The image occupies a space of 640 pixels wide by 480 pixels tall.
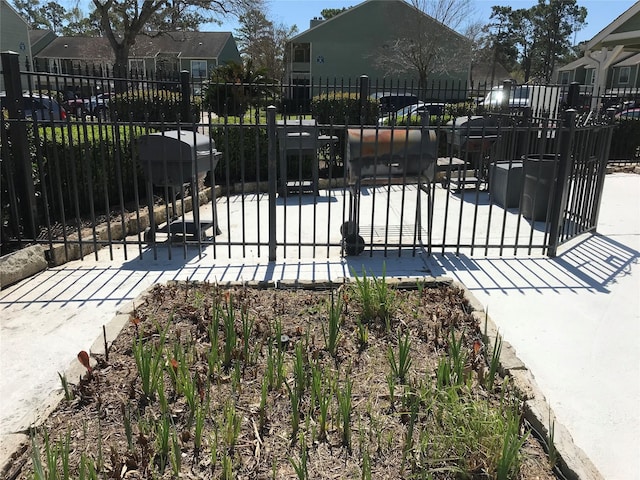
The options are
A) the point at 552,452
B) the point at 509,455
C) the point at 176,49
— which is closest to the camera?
the point at 509,455

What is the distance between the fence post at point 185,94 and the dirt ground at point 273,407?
6.41 meters

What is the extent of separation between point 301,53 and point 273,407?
4145 cm

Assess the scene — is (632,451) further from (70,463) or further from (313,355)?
(70,463)

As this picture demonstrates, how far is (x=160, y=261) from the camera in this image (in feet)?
17.5

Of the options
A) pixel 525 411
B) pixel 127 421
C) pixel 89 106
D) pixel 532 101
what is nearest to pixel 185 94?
pixel 89 106

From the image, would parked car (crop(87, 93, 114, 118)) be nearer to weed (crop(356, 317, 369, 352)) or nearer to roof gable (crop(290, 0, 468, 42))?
weed (crop(356, 317, 369, 352))

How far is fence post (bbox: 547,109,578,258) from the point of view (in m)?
5.32

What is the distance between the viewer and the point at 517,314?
13.4 feet

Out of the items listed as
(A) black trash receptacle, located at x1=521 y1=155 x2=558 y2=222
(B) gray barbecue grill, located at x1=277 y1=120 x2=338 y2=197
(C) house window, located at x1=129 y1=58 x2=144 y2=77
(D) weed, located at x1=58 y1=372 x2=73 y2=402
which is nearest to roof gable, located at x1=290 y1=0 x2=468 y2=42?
(C) house window, located at x1=129 y1=58 x2=144 y2=77

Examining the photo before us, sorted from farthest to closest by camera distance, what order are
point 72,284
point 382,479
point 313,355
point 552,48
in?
1. point 552,48
2. point 72,284
3. point 313,355
4. point 382,479

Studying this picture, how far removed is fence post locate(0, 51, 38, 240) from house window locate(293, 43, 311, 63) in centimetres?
3766

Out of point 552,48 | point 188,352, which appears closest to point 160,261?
point 188,352

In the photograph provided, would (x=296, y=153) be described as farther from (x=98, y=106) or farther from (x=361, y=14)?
(x=361, y=14)

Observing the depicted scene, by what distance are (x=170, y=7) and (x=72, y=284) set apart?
28709 millimetres
